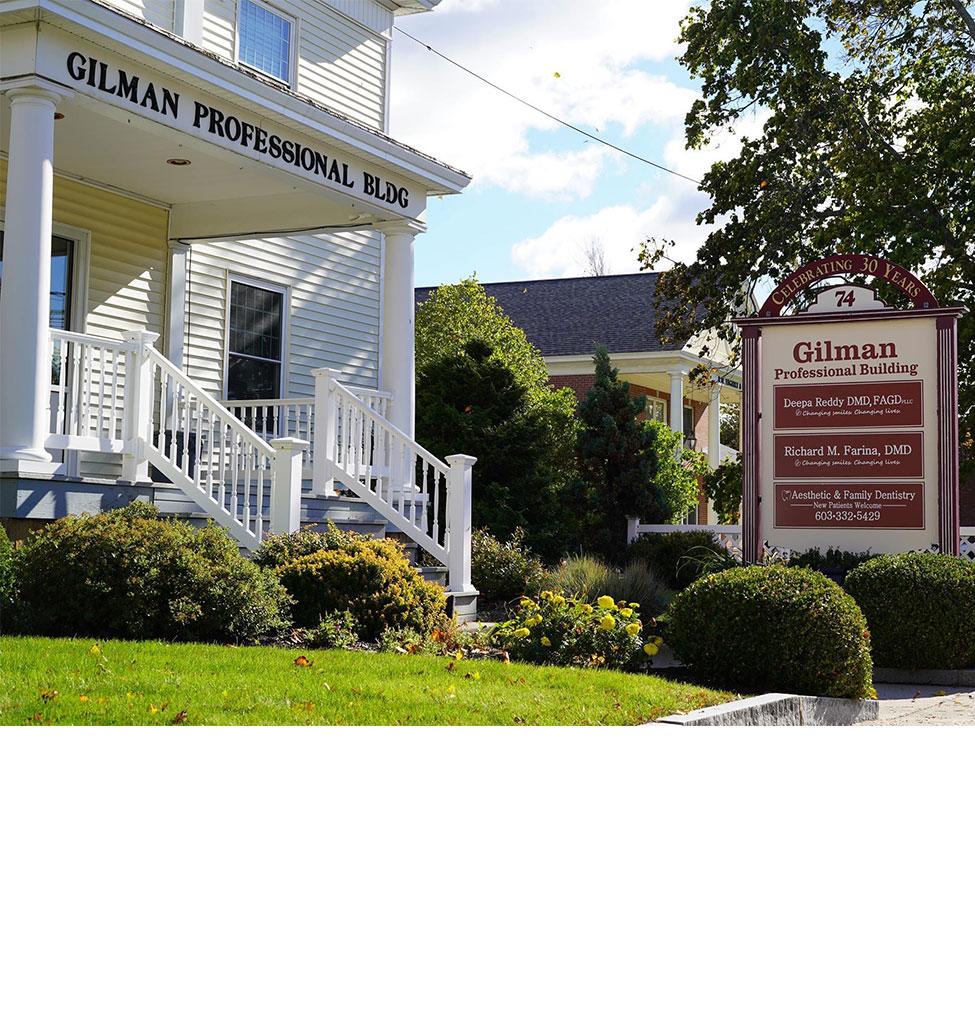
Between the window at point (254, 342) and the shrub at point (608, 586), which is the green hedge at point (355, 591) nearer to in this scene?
the shrub at point (608, 586)

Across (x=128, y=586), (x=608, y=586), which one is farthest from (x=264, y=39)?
(x=128, y=586)

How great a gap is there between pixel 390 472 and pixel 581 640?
4.68 meters

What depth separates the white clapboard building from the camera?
1038cm

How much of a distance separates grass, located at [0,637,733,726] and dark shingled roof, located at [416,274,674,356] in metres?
21.9

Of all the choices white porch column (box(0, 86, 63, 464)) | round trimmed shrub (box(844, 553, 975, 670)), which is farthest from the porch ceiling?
round trimmed shrub (box(844, 553, 975, 670))

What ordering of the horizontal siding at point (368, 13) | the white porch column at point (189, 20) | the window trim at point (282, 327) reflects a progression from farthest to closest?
1. the horizontal siding at point (368, 13)
2. the window trim at point (282, 327)
3. the white porch column at point (189, 20)

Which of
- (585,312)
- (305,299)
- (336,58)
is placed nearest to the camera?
(305,299)

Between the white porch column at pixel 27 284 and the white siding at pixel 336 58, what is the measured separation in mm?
6695

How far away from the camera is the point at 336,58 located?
1844cm

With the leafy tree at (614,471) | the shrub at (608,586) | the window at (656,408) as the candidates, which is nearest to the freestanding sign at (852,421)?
the shrub at (608,586)

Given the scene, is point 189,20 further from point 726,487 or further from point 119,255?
point 726,487

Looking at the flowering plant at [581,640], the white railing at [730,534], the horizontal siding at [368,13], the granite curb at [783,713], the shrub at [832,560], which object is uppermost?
the horizontal siding at [368,13]

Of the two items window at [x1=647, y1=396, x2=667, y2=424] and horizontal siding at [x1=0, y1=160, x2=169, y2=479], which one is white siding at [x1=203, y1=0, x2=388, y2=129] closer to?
horizontal siding at [x1=0, y1=160, x2=169, y2=479]

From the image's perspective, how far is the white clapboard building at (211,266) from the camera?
10.4m
